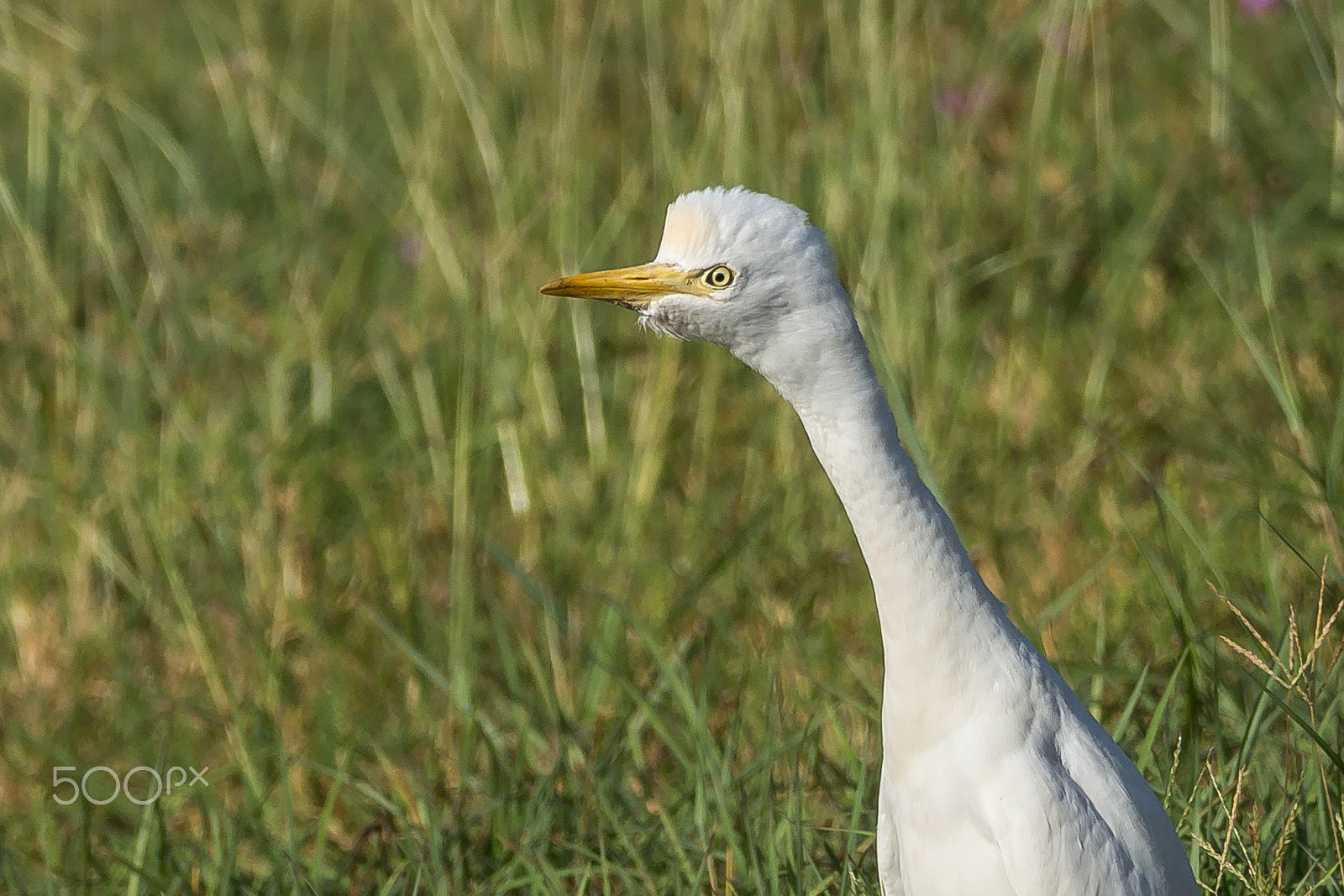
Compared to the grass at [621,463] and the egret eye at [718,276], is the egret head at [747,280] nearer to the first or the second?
the egret eye at [718,276]

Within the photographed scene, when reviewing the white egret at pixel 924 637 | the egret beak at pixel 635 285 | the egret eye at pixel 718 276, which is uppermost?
the egret eye at pixel 718 276

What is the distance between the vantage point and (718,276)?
183cm

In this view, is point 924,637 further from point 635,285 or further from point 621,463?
point 621,463

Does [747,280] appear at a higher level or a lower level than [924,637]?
higher

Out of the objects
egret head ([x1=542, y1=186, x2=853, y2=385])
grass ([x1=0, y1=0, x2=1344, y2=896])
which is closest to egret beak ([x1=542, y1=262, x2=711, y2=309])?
egret head ([x1=542, y1=186, x2=853, y2=385])

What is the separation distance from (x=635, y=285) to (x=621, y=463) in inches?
74.4

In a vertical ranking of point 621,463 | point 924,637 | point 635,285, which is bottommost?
point 621,463

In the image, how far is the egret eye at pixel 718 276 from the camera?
182 centimetres

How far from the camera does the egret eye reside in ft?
5.96

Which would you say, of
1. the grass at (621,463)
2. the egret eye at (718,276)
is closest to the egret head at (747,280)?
the egret eye at (718,276)

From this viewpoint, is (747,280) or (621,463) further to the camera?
(621,463)

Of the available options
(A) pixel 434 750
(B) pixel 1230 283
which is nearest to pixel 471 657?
(A) pixel 434 750

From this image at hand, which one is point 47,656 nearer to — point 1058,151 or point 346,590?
point 346,590

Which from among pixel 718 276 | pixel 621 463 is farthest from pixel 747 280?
pixel 621 463
